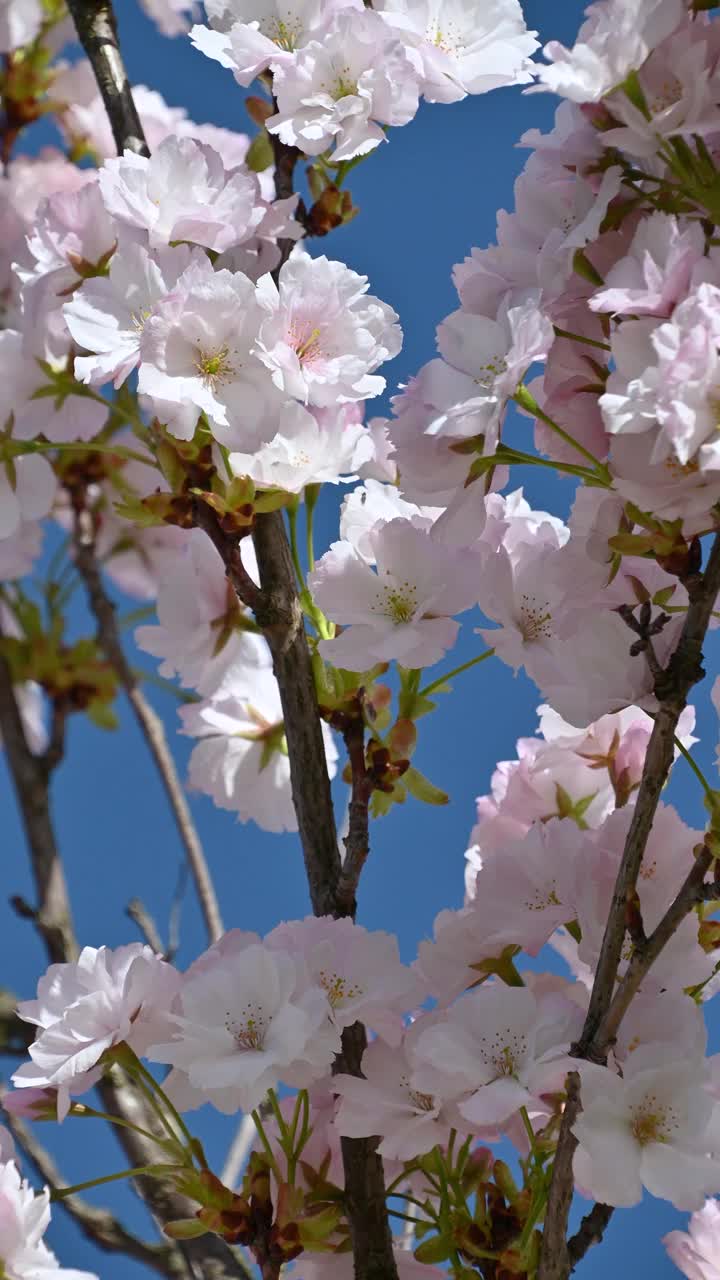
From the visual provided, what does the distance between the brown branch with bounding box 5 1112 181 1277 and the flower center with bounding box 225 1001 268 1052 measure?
0.52 m

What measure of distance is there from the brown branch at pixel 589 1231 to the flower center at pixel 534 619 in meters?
0.28

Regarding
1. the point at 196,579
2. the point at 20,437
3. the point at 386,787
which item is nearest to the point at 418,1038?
the point at 386,787

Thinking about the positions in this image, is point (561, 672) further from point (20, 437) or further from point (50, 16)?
point (50, 16)

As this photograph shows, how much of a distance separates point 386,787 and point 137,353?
10.4 inches

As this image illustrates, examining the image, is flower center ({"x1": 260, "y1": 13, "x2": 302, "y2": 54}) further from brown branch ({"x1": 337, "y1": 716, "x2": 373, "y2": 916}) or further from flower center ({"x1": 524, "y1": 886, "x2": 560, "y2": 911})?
flower center ({"x1": 524, "y1": 886, "x2": 560, "y2": 911})

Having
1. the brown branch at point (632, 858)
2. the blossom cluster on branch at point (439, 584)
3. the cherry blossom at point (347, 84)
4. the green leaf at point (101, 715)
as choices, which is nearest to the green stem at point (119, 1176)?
the blossom cluster on branch at point (439, 584)

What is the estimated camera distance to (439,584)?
0.75 m

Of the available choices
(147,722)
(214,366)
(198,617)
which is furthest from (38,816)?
(214,366)

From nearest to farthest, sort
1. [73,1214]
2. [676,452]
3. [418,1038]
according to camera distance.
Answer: [676,452], [418,1038], [73,1214]

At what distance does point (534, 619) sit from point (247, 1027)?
25 cm

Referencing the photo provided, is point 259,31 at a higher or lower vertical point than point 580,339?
higher

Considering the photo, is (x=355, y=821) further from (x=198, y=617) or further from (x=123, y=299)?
(x=123, y=299)

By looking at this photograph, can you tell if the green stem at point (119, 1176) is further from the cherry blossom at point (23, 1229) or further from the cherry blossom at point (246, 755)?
the cherry blossom at point (246, 755)

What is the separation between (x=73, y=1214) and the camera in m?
1.15
